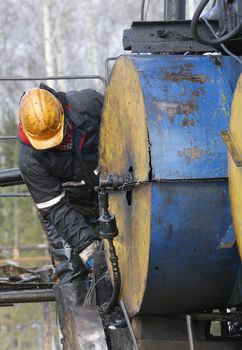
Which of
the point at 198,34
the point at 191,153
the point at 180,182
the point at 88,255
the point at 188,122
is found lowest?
the point at 88,255

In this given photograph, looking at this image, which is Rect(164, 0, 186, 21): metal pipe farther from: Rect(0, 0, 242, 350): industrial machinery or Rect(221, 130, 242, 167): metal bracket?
Rect(221, 130, 242, 167): metal bracket

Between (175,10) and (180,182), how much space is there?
6.41ft

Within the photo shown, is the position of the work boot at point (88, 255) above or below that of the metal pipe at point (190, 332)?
above

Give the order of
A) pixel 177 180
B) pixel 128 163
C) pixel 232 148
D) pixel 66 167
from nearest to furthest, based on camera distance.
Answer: pixel 232 148 → pixel 177 180 → pixel 128 163 → pixel 66 167

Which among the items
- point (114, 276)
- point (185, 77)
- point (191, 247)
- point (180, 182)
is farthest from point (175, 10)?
point (191, 247)

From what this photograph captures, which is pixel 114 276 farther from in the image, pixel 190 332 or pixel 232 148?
pixel 232 148

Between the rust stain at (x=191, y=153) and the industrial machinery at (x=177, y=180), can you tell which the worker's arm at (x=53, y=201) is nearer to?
the industrial machinery at (x=177, y=180)

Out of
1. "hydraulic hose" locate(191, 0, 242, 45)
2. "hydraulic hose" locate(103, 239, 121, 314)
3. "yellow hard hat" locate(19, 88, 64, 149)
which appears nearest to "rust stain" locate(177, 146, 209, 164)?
"hydraulic hose" locate(191, 0, 242, 45)

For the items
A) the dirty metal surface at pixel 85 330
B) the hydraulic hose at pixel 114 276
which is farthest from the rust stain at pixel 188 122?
the dirty metal surface at pixel 85 330

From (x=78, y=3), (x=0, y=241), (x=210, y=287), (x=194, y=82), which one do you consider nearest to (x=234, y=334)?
(x=210, y=287)

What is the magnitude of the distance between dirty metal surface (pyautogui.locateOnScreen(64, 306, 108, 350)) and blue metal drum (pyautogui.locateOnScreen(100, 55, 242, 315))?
0.40 meters

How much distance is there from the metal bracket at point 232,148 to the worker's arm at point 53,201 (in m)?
1.95

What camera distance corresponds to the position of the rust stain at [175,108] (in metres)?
3.76

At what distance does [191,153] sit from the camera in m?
3.70
